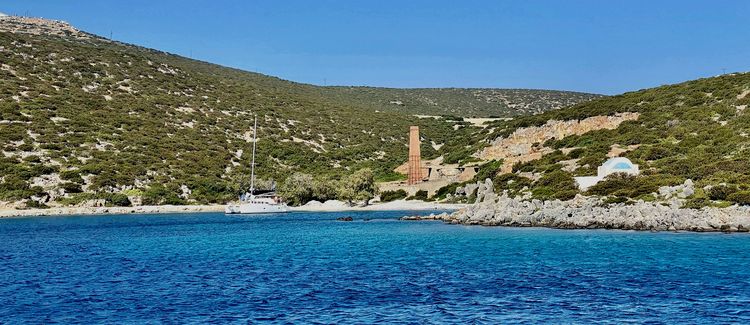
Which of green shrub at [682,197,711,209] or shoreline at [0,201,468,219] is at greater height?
green shrub at [682,197,711,209]

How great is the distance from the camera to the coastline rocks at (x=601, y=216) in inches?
1821

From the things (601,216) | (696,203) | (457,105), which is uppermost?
(457,105)

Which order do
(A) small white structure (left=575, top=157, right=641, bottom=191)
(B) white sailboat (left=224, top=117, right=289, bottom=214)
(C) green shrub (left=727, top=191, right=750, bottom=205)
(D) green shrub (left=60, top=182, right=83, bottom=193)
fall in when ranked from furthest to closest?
(B) white sailboat (left=224, top=117, right=289, bottom=214) < (D) green shrub (left=60, top=182, right=83, bottom=193) < (A) small white structure (left=575, top=157, right=641, bottom=191) < (C) green shrub (left=727, top=191, right=750, bottom=205)

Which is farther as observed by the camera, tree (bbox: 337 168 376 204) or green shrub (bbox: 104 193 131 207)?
tree (bbox: 337 168 376 204)

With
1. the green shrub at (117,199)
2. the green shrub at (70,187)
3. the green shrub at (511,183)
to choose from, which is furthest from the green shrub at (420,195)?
the green shrub at (70,187)

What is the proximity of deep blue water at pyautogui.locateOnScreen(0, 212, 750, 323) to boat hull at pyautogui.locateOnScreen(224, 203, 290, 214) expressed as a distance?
108ft

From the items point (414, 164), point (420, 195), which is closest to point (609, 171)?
point (420, 195)

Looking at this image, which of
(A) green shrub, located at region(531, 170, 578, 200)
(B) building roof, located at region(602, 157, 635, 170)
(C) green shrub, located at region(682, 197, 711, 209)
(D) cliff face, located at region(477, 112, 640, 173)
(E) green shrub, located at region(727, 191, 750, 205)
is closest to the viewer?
(E) green shrub, located at region(727, 191, 750, 205)

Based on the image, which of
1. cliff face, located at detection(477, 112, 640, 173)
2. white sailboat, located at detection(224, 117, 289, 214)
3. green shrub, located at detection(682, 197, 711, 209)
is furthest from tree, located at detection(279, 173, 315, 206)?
green shrub, located at detection(682, 197, 711, 209)

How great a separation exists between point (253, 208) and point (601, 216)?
4490 cm

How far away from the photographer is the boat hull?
83000 millimetres

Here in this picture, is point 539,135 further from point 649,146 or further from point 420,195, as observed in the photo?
point 649,146

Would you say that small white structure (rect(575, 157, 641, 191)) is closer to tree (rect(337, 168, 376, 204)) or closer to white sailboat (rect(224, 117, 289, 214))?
tree (rect(337, 168, 376, 204))

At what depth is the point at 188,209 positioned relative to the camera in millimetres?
85375
